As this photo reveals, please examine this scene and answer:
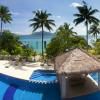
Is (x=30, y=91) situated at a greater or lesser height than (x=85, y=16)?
lesser

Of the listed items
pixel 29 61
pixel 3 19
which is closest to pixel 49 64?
pixel 29 61

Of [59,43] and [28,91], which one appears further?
[59,43]

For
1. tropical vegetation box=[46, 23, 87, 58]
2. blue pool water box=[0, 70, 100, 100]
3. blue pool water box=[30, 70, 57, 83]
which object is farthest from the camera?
tropical vegetation box=[46, 23, 87, 58]

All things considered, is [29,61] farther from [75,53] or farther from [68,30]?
[75,53]

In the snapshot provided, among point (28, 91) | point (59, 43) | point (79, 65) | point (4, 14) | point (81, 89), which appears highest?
point (4, 14)

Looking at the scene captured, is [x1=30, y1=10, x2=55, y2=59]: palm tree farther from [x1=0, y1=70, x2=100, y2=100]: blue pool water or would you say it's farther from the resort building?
[x1=0, y1=70, x2=100, y2=100]: blue pool water

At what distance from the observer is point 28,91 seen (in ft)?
49.3

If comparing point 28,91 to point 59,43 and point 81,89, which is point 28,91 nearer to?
point 81,89

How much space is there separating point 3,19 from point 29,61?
16.3 m

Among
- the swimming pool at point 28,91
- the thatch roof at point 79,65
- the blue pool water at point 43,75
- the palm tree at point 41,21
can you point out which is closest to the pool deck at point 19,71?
the blue pool water at point 43,75

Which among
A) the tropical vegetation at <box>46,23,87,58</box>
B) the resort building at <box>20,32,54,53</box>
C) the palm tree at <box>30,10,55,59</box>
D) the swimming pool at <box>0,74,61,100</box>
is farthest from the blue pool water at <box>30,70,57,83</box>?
the palm tree at <box>30,10,55,59</box>

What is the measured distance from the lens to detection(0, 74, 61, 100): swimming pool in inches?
557

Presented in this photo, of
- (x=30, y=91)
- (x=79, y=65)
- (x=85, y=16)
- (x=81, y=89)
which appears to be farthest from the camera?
(x=85, y=16)

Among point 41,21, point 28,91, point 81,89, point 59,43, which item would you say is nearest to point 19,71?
point 59,43
